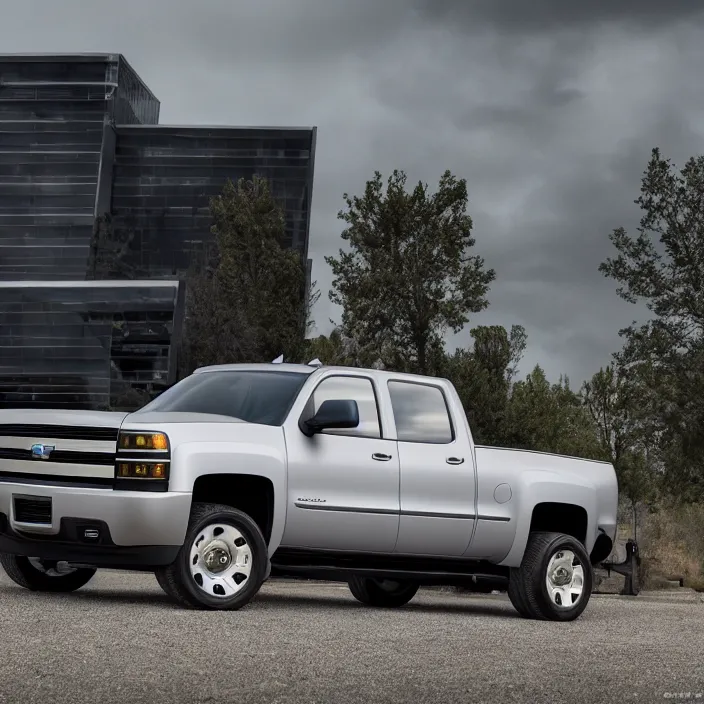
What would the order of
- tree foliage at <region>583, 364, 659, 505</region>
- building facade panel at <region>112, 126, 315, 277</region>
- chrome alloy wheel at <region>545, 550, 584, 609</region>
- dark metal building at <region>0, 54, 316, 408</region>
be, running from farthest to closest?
building facade panel at <region>112, 126, 315, 277</region> < dark metal building at <region>0, 54, 316, 408</region> < tree foliage at <region>583, 364, 659, 505</region> < chrome alloy wheel at <region>545, 550, 584, 609</region>

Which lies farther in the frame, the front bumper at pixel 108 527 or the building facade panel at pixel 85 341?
the building facade panel at pixel 85 341

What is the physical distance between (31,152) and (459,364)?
56019 millimetres

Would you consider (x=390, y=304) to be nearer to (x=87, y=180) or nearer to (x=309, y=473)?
(x=309, y=473)

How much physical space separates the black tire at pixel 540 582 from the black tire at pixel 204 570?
8.66ft

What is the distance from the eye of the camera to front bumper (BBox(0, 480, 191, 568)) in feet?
31.6

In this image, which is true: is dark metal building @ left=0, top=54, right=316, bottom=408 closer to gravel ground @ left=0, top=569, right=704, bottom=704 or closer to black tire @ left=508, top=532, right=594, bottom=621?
black tire @ left=508, top=532, right=594, bottom=621

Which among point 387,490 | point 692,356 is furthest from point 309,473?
point 692,356

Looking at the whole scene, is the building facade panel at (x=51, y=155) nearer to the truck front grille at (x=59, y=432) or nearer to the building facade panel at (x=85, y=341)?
the building facade panel at (x=85, y=341)

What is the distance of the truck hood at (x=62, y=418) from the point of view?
393 inches

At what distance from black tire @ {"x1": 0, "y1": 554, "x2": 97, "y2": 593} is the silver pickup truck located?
13mm

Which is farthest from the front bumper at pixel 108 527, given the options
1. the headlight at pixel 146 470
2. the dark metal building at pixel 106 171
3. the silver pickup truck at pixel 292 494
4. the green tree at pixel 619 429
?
the dark metal building at pixel 106 171

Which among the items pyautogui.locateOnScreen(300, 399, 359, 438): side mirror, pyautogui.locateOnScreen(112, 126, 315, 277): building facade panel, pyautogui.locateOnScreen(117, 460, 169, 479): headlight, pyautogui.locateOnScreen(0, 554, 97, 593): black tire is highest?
pyautogui.locateOnScreen(112, 126, 315, 277): building facade panel

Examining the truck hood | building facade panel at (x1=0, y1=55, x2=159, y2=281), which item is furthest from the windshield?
building facade panel at (x1=0, y1=55, x2=159, y2=281)

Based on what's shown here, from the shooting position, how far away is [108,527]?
9.67 meters
